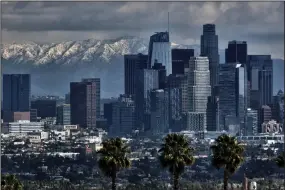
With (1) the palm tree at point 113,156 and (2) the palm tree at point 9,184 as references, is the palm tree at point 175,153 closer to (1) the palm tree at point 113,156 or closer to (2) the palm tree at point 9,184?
(1) the palm tree at point 113,156

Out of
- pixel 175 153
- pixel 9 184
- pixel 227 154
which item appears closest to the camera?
pixel 227 154

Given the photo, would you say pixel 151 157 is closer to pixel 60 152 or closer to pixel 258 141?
pixel 60 152

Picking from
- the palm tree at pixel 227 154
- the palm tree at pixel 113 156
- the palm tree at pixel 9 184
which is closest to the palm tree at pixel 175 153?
the palm tree at pixel 227 154

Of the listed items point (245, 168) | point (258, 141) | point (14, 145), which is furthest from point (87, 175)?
point (258, 141)

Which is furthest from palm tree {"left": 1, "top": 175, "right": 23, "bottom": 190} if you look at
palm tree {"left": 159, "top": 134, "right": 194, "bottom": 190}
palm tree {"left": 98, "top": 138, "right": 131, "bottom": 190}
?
palm tree {"left": 159, "top": 134, "right": 194, "bottom": 190}

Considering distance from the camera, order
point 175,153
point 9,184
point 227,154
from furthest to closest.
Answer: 1. point 9,184
2. point 175,153
3. point 227,154

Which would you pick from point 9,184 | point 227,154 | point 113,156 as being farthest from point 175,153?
point 9,184

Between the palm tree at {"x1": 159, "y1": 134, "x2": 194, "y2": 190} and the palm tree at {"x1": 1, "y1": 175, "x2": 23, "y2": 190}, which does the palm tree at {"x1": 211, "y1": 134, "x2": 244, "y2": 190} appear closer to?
the palm tree at {"x1": 159, "y1": 134, "x2": 194, "y2": 190}

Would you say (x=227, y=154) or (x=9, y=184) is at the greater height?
(x=227, y=154)

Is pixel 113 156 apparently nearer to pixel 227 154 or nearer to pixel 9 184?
pixel 227 154

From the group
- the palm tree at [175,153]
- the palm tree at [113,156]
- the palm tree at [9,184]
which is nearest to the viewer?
the palm tree at [113,156]

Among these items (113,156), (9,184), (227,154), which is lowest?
(9,184)
